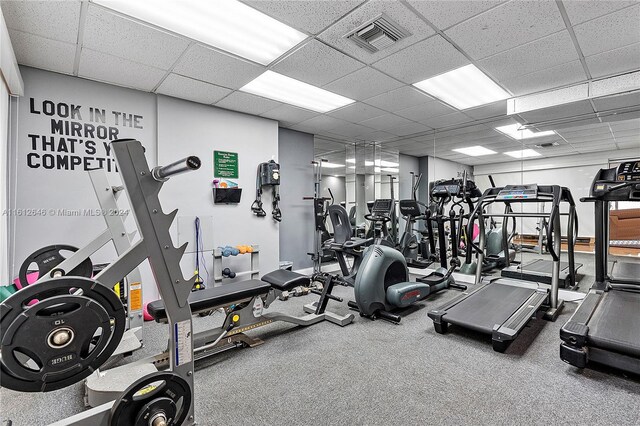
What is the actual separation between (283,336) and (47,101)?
11.5ft

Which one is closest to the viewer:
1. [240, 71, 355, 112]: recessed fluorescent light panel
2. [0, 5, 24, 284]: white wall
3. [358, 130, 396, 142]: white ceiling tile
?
[0, 5, 24, 284]: white wall

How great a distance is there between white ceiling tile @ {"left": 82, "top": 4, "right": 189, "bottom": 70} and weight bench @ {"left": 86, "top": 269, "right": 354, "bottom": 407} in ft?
7.26

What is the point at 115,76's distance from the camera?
131 inches

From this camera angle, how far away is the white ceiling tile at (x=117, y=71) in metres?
2.93

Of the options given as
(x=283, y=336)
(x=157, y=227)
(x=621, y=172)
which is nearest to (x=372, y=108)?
(x=621, y=172)

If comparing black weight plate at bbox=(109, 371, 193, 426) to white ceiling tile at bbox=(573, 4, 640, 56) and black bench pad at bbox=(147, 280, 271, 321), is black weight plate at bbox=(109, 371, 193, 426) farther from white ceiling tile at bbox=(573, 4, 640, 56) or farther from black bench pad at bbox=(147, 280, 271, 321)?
white ceiling tile at bbox=(573, 4, 640, 56)

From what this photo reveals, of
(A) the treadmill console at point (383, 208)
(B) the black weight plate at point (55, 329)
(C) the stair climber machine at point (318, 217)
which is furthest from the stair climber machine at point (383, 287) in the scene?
(B) the black weight plate at point (55, 329)

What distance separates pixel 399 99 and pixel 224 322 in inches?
139

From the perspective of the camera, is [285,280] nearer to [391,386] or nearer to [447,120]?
[391,386]

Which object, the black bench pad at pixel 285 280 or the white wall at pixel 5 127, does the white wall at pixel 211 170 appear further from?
the black bench pad at pixel 285 280

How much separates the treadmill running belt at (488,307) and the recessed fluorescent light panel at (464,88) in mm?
2531

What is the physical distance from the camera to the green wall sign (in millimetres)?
4426

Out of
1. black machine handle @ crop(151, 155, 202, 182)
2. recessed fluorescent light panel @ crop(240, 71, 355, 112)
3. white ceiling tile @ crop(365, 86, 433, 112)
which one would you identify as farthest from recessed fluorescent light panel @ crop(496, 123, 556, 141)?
black machine handle @ crop(151, 155, 202, 182)

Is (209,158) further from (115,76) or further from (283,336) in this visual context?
(283,336)
